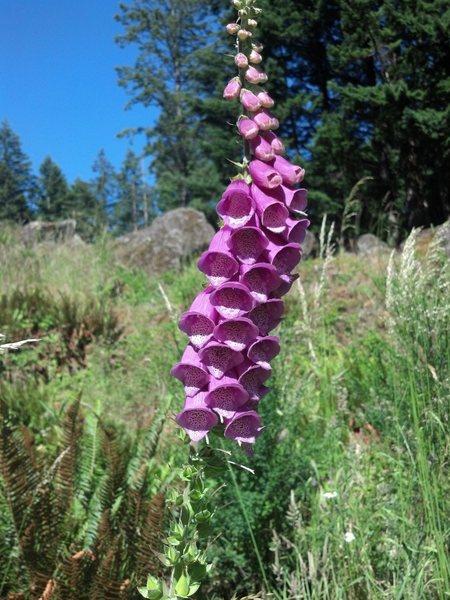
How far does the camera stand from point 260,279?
111cm

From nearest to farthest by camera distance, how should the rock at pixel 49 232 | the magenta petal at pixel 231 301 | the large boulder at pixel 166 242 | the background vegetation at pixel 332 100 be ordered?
the magenta petal at pixel 231 301
the rock at pixel 49 232
the large boulder at pixel 166 242
the background vegetation at pixel 332 100

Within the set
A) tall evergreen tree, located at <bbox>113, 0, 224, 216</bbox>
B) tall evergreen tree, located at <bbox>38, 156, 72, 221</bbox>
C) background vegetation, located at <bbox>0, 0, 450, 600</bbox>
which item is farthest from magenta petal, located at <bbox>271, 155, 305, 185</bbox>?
tall evergreen tree, located at <bbox>38, 156, 72, 221</bbox>

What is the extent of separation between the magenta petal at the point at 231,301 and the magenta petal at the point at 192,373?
117mm

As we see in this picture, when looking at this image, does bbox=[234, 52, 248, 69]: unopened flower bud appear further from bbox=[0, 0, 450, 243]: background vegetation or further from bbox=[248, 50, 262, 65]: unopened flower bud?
bbox=[0, 0, 450, 243]: background vegetation

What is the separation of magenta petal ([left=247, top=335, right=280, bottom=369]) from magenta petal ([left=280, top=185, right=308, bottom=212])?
0.27 meters

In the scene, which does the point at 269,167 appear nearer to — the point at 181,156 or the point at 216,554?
the point at 216,554

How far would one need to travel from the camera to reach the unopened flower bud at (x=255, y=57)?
45.7 inches

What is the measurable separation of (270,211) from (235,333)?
0.25m

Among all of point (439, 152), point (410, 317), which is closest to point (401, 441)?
point (410, 317)

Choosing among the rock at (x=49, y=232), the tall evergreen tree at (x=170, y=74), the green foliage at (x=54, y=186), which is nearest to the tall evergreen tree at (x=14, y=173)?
the green foliage at (x=54, y=186)

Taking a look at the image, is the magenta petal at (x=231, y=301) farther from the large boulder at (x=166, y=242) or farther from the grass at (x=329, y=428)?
the large boulder at (x=166, y=242)

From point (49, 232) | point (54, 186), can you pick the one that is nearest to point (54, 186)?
point (54, 186)

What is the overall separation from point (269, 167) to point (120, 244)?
10754mm

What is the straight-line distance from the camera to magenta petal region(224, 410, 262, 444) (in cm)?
113
